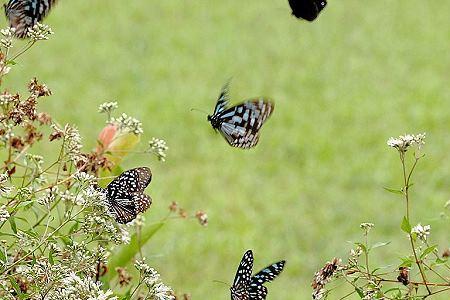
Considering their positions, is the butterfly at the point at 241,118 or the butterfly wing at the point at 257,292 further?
the butterfly at the point at 241,118

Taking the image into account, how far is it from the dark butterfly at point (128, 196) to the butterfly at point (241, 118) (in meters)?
0.30

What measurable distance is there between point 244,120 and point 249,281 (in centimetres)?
34

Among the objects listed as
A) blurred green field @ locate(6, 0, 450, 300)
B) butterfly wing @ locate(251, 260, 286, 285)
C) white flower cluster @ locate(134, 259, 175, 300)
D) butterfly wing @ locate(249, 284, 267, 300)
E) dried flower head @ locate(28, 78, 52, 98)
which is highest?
blurred green field @ locate(6, 0, 450, 300)

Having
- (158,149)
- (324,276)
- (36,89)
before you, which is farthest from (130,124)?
(324,276)

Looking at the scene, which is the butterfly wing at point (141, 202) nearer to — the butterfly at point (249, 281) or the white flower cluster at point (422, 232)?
the butterfly at point (249, 281)

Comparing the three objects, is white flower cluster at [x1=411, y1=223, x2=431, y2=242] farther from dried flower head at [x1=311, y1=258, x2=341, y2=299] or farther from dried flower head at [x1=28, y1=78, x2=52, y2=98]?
dried flower head at [x1=28, y1=78, x2=52, y2=98]

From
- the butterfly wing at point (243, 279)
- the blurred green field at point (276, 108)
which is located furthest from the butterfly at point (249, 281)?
the blurred green field at point (276, 108)

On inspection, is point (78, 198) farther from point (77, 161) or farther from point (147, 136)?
point (147, 136)

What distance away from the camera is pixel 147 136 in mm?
5637

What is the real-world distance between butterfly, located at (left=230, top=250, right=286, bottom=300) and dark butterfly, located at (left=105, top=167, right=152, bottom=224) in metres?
0.19

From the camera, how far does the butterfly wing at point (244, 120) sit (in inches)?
65.7

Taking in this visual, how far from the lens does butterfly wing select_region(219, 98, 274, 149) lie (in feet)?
5.47

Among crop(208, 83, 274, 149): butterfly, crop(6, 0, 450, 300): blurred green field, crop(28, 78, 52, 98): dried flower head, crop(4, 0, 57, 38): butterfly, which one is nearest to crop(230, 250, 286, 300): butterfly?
crop(208, 83, 274, 149): butterfly

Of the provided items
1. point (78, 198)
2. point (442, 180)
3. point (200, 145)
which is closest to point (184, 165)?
point (200, 145)
